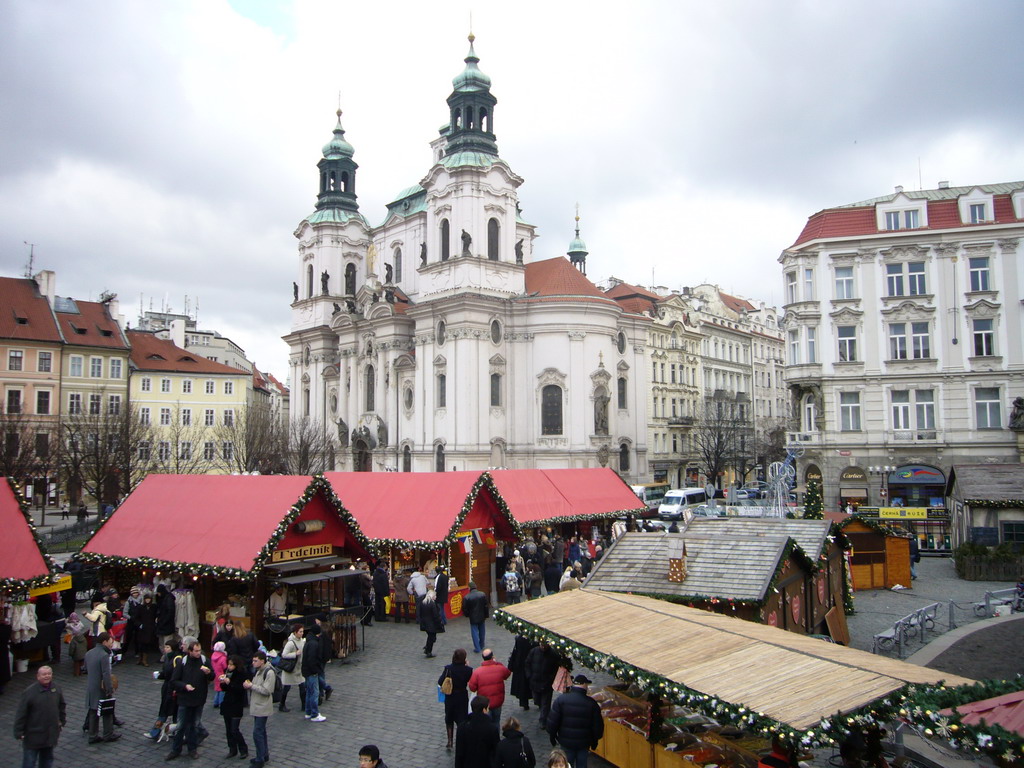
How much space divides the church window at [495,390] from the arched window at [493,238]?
7.68 meters

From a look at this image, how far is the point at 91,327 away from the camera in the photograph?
56844mm

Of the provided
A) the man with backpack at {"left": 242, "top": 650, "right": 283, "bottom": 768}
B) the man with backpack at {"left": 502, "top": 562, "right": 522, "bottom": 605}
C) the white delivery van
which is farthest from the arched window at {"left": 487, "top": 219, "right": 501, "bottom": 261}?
the man with backpack at {"left": 242, "top": 650, "right": 283, "bottom": 768}

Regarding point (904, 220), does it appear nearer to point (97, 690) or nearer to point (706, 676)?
point (706, 676)

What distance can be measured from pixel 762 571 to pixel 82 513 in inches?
1365

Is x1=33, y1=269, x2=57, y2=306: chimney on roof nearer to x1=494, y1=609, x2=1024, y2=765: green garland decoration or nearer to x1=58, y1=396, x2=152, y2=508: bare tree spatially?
x1=58, y1=396, x2=152, y2=508: bare tree

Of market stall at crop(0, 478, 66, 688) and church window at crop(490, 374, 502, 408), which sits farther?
church window at crop(490, 374, 502, 408)

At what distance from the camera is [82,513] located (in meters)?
37.7

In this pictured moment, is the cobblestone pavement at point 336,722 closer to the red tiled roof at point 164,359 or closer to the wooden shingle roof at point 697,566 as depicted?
the wooden shingle roof at point 697,566

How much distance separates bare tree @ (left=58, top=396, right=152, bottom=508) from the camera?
39.4 meters

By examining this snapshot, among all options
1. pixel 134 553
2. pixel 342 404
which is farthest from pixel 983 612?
pixel 342 404

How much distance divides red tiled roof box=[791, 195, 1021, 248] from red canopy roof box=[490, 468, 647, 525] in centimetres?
1747

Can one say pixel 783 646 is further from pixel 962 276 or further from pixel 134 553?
pixel 962 276

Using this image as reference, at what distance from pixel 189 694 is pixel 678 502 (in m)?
35.3

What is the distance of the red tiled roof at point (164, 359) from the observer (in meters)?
59.5
